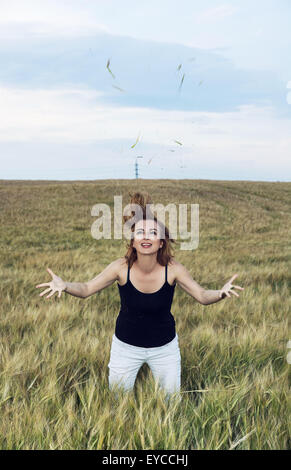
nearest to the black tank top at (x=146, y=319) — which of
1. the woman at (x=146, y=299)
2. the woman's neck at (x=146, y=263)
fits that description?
the woman at (x=146, y=299)

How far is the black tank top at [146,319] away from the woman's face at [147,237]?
0.81ft

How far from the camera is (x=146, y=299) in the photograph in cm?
262

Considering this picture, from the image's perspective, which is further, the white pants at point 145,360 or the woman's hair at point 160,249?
the woman's hair at point 160,249

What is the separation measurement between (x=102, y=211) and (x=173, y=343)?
665 inches

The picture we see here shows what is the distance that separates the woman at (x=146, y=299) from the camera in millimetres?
2559

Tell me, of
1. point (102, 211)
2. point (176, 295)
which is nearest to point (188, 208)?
point (102, 211)

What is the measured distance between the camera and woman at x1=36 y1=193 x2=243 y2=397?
2.56m

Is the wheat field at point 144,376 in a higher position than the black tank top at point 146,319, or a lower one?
lower

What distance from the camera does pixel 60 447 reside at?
5.88 feet

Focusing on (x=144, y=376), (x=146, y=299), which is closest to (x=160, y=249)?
(x=146, y=299)

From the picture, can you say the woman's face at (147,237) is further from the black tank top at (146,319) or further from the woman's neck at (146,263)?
the black tank top at (146,319)

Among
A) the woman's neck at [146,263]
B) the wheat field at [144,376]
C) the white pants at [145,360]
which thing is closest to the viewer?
the wheat field at [144,376]

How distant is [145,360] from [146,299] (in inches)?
16.5

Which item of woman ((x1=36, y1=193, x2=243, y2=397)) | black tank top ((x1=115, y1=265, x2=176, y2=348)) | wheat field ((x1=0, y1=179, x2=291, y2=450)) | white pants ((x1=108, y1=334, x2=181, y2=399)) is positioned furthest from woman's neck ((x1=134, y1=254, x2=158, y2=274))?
wheat field ((x1=0, y1=179, x2=291, y2=450))
